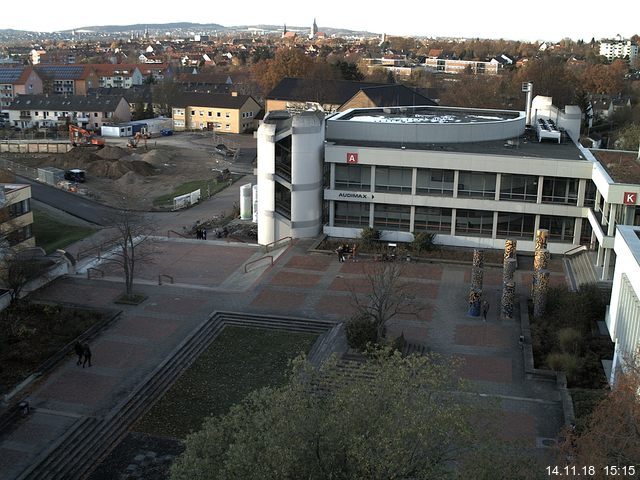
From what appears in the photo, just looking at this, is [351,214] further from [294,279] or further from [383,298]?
[383,298]

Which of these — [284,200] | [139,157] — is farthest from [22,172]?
[284,200]

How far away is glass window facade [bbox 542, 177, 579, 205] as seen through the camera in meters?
41.3

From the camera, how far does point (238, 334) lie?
102 ft

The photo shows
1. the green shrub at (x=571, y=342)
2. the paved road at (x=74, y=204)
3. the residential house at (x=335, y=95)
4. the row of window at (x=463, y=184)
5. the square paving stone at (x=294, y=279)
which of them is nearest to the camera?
the green shrub at (x=571, y=342)

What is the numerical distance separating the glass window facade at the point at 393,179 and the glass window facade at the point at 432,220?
1.61m

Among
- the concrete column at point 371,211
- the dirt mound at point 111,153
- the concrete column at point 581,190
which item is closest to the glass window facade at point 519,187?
the concrete column at point 581,190

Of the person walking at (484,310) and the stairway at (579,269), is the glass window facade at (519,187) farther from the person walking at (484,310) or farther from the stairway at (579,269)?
the person walking at (484,310)

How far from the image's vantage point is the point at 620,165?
39.3m

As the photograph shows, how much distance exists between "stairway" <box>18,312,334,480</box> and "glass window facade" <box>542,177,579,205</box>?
17552 millimetres

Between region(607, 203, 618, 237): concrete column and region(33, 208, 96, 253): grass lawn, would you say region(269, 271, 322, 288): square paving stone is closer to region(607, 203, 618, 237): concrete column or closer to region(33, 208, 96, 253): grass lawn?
region(607, 203, 618, 237): concrete column

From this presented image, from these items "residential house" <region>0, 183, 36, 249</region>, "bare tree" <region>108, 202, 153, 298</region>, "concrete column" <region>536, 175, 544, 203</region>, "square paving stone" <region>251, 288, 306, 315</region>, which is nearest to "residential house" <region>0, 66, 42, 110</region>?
"bare tree" <region>108, 202, 153, 298</region>

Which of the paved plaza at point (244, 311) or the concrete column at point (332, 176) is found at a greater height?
the concrete column at point (332, 176)

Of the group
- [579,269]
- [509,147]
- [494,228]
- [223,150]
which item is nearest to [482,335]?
[579,269]

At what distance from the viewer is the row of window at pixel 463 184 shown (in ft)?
136
